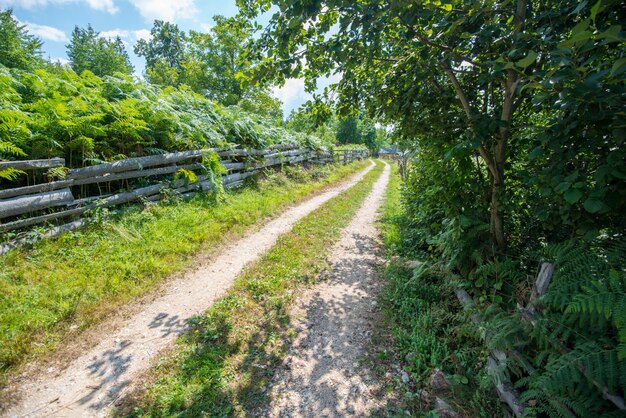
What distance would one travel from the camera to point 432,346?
356 cm

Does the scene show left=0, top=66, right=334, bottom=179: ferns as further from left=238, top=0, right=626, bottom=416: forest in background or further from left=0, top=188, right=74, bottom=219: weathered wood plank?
left=238, top=0, right=626, bottom=416: forest in background

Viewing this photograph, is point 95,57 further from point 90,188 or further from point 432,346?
point 432,346

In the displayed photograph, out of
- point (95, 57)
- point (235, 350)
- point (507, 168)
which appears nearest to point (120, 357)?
point (235, 350)

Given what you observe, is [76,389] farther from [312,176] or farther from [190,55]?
[190,55]

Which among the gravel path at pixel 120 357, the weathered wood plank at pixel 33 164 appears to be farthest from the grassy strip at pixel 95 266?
the weathered wood plank at pixel 33 164

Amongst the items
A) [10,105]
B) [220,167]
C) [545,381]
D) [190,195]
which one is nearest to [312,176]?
[220,167]

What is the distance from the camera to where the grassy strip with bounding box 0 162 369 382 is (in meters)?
3.52

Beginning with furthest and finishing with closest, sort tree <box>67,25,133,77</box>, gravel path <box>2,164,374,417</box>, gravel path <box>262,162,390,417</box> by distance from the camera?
tree <box>67,25,133,77</box> < gravel path <box>262,162,390,417</box> < gravel path <box>2,164,374,417</box>

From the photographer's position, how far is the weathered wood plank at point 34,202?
4680 millimetres

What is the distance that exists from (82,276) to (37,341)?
3.93 feet

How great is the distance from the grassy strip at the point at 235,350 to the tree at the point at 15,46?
2990cm

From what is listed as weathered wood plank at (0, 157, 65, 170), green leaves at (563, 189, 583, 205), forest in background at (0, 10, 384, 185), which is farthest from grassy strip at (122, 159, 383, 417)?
weathered wood plank at (0, 157, 65, 170)

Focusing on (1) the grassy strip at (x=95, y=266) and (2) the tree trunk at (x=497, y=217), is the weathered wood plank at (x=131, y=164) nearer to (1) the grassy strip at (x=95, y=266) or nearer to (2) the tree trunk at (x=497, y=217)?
(1) the grassy strip at (x=95, y=266)

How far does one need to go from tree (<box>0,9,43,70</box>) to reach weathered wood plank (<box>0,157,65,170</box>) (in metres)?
25.9
